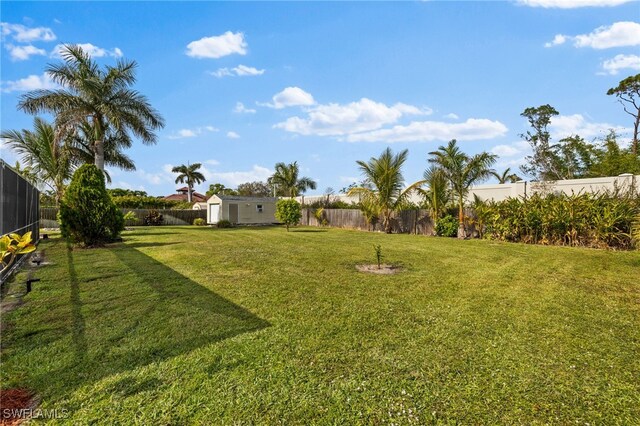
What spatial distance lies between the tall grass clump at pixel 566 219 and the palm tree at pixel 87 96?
1616cm

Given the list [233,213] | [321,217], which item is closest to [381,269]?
[321,217]

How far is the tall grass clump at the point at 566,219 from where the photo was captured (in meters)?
9.27

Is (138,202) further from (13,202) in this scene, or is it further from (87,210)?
(13,202)

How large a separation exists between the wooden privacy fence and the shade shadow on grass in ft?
40.9

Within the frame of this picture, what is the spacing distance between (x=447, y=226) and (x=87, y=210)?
1334 cm

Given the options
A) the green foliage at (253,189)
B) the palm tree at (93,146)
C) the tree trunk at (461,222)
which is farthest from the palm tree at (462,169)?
the green foliage at (253,189)

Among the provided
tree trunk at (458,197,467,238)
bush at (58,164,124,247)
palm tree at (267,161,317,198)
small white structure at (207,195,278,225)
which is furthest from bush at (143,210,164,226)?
tree trunk at (458,197,467,238)

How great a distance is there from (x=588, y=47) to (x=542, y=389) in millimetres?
12408

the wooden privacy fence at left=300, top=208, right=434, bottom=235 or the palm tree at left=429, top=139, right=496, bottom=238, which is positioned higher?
the palm tree at left=429, top=139, right=496, bottom=238

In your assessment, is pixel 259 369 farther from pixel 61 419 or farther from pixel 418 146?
pixel 418 146

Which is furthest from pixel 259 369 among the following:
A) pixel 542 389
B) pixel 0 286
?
pixel 0 286

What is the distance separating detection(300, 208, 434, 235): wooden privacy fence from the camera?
15.8 meters

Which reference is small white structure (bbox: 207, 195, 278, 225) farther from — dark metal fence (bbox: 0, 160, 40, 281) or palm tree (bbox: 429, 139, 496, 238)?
palm tree (bbox: 429, 139, 496, 238)

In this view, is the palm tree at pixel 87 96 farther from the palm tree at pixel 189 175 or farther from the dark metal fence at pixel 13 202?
the palm tree at pixel 189 175
